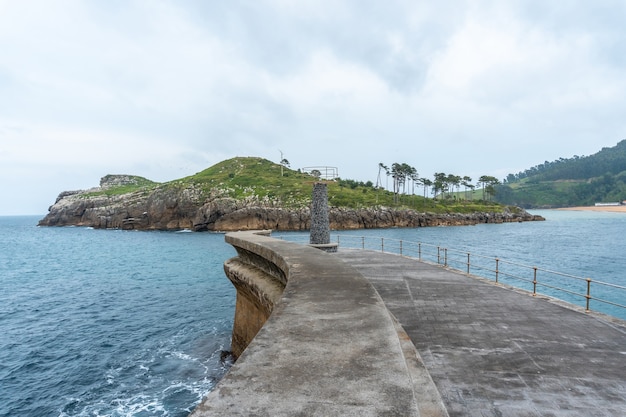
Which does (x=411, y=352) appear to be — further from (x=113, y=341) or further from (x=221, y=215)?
(x=221, y=215)

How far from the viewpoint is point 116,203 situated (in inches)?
4756

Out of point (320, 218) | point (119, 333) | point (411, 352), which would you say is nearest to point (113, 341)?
point (119, 333)

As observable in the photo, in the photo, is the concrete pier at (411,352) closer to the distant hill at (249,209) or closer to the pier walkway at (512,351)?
the pier walkway at (512,351)

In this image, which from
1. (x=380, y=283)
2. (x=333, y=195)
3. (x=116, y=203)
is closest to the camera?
(x=380, y=283)

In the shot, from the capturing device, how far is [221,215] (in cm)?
9112

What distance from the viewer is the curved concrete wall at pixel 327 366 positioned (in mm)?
2869

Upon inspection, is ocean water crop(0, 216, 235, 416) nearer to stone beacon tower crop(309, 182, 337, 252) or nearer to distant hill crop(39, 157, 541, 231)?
stone beacon tower crop(309, 182, 337, 252)

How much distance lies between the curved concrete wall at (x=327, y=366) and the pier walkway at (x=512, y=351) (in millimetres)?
1284

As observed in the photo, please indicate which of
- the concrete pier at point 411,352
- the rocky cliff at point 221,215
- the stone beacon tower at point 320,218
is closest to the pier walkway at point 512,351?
the concrete pier at point 411,352

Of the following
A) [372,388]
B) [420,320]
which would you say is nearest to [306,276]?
[420,320]

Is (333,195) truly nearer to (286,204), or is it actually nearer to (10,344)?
(286,204)

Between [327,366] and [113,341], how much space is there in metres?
18.0

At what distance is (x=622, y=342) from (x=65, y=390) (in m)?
16.4

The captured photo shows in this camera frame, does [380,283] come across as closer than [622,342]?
No
